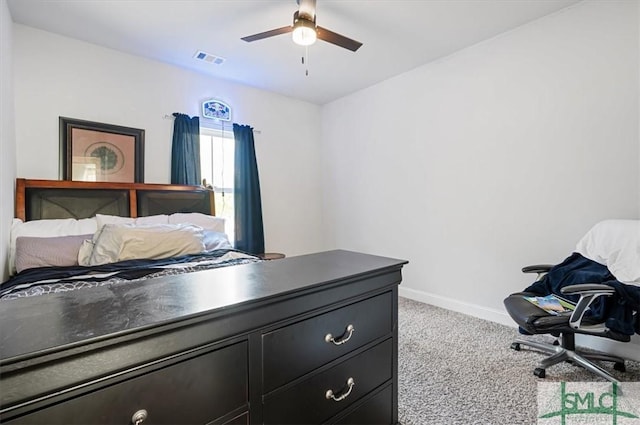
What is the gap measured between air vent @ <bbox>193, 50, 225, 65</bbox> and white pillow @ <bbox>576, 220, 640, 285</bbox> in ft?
12.0

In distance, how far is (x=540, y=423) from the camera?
1.61 meters

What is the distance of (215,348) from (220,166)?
343cm

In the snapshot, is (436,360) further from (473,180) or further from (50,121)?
(50,121)

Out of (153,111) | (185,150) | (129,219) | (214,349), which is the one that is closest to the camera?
(214,349)

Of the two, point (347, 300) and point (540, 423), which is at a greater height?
point (347, 300)

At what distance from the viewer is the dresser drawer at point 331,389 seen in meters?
1.00

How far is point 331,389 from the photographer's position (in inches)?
45.3

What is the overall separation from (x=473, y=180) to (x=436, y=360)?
1.77m

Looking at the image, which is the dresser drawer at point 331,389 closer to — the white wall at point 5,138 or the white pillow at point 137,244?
the white pillow at point 137,244

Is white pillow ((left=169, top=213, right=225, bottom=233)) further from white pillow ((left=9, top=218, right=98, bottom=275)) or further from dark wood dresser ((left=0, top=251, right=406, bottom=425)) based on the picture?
dark wood dresser ((left=0, top=251, right=406, bottom=425))

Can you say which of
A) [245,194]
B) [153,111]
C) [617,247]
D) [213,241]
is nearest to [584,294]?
[617,247]

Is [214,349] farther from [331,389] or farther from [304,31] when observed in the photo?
[304,31]

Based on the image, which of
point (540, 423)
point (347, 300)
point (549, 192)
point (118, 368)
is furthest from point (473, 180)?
point (118, 368)

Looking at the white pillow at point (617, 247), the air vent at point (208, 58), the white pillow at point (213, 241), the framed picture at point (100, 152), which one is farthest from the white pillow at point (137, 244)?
the white pillow at point (617, 247)
